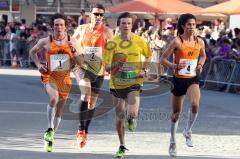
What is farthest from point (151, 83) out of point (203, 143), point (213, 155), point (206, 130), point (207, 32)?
point (213, 155)

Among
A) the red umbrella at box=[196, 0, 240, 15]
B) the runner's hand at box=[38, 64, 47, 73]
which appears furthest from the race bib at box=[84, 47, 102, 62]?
the red umbrella at box=[196, 0, 240, 15]

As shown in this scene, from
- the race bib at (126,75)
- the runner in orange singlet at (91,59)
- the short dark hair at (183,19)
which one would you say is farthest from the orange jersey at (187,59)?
the runner in orange singlet at (91,59)

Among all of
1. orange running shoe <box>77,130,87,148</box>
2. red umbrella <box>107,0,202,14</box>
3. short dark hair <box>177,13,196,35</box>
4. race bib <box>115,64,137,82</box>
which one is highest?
short dark hair <box>177,13,196,35</box>

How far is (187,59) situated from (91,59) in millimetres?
1654

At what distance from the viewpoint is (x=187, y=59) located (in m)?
11.3

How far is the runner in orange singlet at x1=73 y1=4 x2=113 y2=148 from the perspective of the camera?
1228cm

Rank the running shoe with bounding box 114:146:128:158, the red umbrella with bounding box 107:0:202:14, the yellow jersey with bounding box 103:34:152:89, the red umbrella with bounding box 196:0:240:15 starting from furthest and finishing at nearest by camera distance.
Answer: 1. the red umbrella with bounding box 107:0:202:14
2. the red umbrella with bounding box 196:0:240:15
3. the yellow jersey with bounding box 103:34:152:89
4. the running shoe with bounding box 114:146:128:158

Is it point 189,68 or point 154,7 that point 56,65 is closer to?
point 189,68

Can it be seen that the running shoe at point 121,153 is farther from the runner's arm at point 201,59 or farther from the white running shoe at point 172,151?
the runner's arm at point 201,59

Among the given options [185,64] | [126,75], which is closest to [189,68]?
[185,64]

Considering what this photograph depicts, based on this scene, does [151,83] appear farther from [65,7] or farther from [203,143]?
[65,7]

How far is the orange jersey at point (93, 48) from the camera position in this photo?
40.4 ft

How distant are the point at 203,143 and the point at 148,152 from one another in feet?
4.76

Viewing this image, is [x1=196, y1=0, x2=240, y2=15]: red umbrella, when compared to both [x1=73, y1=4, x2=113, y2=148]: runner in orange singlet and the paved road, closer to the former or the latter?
the paved road
